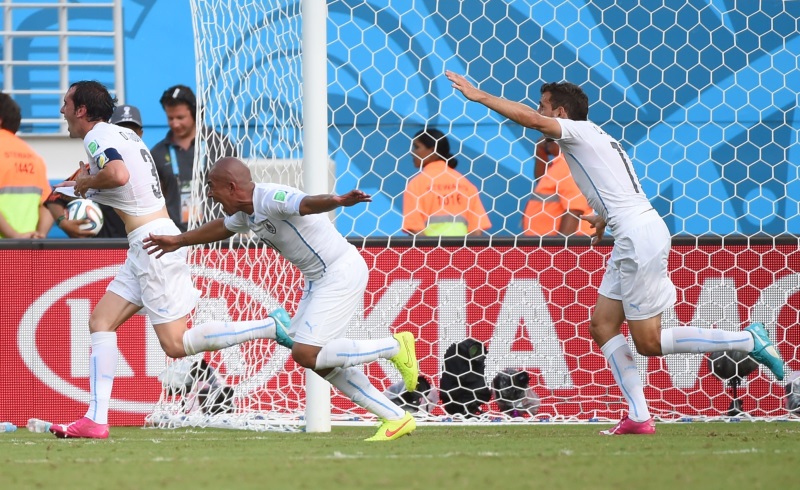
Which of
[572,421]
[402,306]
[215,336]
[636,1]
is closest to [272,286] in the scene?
[402,306]

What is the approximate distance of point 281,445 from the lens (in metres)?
6.25

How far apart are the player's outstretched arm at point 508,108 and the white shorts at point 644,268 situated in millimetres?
724

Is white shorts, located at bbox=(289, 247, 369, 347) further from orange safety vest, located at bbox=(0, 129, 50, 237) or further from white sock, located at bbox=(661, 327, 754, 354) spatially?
orange safety vest, located at bbox=(0, 129, 50, 237)

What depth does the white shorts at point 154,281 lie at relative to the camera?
22.6 ft

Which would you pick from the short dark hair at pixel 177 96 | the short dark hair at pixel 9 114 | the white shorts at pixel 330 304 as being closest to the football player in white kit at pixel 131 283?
the white shorts at pixel 330 304

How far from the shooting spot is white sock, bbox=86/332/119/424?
6836mm

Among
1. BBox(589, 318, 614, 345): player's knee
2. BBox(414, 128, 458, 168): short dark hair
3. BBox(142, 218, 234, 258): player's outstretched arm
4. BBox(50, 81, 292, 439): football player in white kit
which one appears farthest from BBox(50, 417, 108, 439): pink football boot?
BBox(414, 128, 458, 168): short dark hair

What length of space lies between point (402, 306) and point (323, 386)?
4.38 ft

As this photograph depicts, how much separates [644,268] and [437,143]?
2996mm

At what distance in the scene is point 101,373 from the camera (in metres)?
6.89

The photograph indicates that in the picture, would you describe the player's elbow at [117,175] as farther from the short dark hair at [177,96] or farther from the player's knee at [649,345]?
the short dark hair at [177,96]

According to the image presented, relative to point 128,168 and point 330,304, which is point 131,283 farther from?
point 330,304

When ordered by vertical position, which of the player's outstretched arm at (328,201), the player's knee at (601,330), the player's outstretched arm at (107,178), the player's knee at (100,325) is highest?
the player's outstretched arm at (107,178)

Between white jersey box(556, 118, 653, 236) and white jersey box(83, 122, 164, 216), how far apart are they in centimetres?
220
